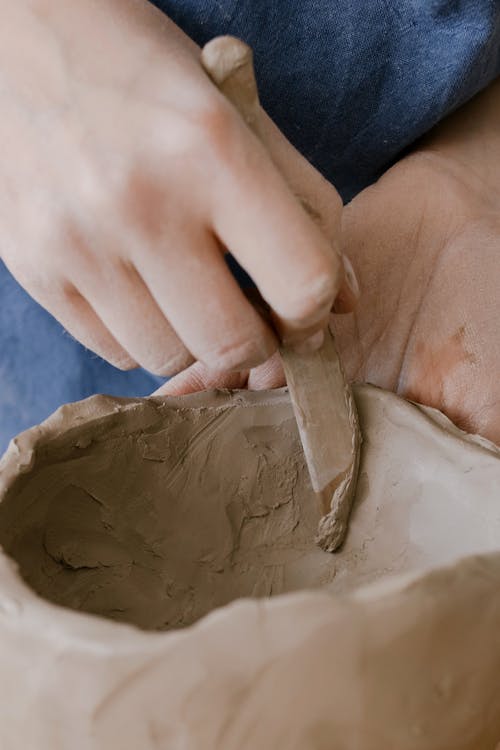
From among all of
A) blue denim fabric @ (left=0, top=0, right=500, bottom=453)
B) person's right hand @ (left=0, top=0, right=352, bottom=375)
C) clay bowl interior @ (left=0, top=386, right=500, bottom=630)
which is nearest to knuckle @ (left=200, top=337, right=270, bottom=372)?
person's right hand @ (left=0, top=0, right=352, bottom=375)

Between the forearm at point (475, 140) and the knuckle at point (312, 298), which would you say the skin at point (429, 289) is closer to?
the forearm at point (475, 140)

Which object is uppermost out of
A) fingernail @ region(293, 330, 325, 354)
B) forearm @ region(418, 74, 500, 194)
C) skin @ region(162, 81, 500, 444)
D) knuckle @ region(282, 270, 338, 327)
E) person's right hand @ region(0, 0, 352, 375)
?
person's right hand @ region(0, 0, 352, 375)

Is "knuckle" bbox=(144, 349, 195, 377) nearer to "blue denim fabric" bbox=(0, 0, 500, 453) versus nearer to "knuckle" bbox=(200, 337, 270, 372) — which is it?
"knuckle" bbox=(200, 337, 270, 372)

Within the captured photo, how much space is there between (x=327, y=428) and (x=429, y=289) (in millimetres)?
216

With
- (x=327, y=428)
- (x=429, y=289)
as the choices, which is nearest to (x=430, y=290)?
(x=429, y=289)

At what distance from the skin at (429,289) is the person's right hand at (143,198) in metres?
0.19

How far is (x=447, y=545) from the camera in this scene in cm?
69

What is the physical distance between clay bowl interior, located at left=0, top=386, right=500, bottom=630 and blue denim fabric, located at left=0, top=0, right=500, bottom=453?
36 cm

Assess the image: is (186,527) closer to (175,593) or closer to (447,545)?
(175,593)

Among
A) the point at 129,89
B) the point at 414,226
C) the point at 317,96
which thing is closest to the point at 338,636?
the point at 129,89

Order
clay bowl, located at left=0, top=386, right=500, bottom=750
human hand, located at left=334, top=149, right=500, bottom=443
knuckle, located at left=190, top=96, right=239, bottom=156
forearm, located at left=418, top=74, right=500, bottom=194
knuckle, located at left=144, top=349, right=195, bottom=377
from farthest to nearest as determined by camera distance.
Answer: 1. forearm, located at left=418, top=74, right=500, bottom=194
2. human hand, located at left=334, top=149, right=500, bottom=443
3. knuckle, located at left=144, top=349, right=195, bottom=377
4. knuckle, located at left=190, top=96, right=239, bottom=156
5. clay bowl, located at left=0, top=386, right=500, bottom=750

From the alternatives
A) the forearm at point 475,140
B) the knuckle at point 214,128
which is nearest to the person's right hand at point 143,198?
the knuckle at point 214,128

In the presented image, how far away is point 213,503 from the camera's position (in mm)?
797

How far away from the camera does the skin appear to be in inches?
30.5
